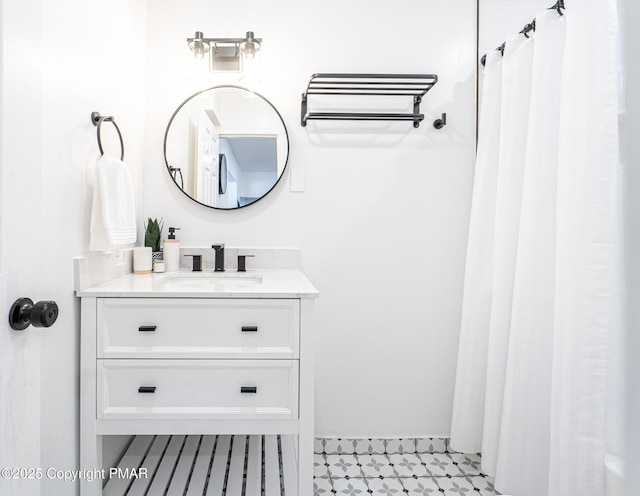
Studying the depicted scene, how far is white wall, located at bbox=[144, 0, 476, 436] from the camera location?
1.89 m

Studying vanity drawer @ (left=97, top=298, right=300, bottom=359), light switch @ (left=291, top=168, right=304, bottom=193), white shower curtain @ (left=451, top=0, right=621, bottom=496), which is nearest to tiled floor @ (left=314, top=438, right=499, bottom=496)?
white shower curtain @ (left=451, top=0, right=621, bottom=496)

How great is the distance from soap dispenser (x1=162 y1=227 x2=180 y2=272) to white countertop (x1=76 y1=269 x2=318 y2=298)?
43 millimetres

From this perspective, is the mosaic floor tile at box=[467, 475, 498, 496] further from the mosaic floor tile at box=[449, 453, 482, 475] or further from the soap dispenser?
the soap dispenser

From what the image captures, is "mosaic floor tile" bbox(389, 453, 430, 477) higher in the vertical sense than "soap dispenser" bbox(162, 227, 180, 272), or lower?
lower

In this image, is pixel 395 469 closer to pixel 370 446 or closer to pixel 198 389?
pixel 370 446

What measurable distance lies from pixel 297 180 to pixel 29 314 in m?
1.34

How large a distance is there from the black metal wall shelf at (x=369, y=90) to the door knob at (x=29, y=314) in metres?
1.39

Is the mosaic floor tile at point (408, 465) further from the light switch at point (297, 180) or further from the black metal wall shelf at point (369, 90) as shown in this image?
the black metal wall shelf at point (369, 90)

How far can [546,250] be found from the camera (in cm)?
139

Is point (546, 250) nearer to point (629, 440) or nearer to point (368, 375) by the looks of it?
point (368, 375)

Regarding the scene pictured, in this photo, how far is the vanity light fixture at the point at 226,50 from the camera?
1.77 m

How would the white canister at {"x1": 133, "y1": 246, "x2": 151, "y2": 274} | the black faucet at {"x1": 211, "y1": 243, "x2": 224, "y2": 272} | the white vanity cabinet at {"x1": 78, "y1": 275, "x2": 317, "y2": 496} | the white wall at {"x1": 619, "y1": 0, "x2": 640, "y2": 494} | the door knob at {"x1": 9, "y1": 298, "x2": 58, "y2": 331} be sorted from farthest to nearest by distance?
the black faucet at {"x1": 211, "y1": 243, "x2": 224, "y2": 272}, the white canister at {"x1": 133, "y1": 246, "x2": 151, "y2": 274}, the white vanity cabinet at {"x1": 78, "y1": 275, "x2": 317, "y2": 496}, the door knob at {"x1": 9, "y1": 298, "x2": 58, "y2": 331}, the white wall at {"x1": 619, "y1": 0, "x2": 640, "y2": 494}

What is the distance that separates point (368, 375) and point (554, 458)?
86 cm

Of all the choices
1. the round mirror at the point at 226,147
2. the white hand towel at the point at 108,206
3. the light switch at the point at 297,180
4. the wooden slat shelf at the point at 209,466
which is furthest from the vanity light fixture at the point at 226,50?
the wooden slat shelf at the point at 209,466
